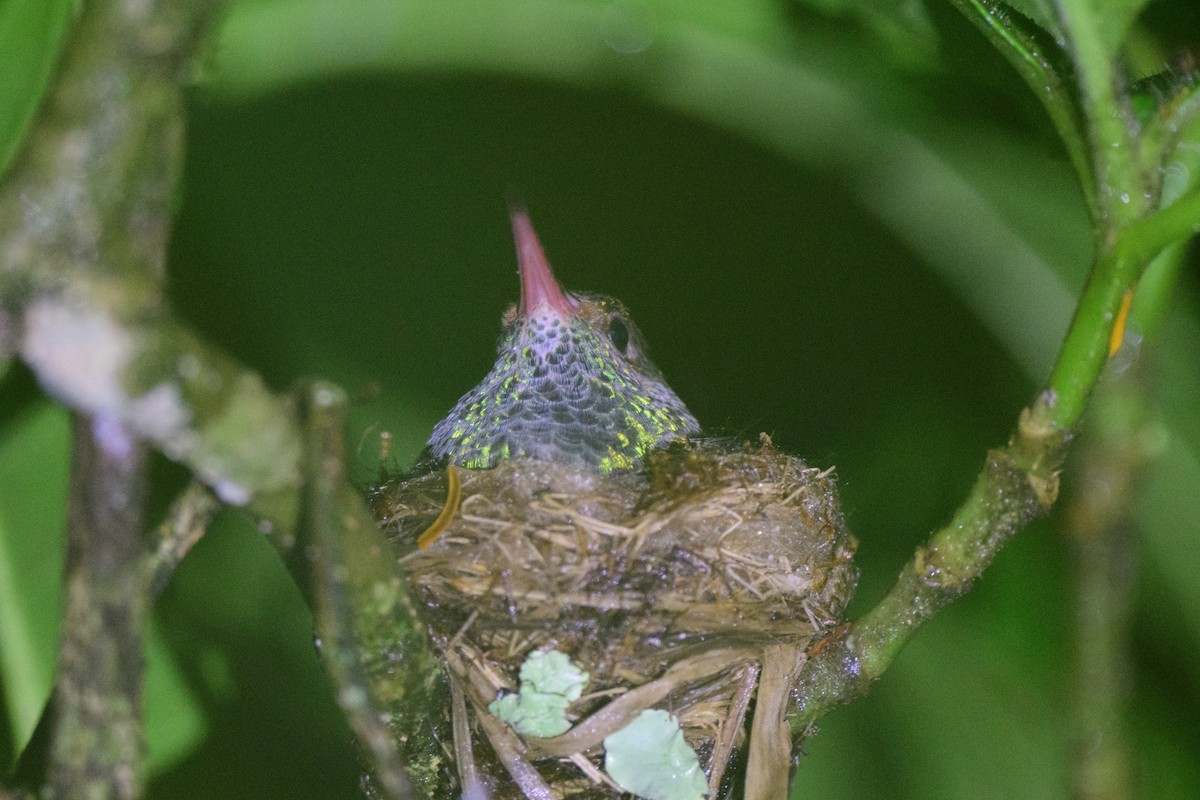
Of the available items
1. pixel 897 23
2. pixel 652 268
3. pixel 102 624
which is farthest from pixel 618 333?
pixel 102 624

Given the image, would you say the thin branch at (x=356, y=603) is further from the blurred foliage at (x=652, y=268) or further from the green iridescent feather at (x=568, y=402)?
the blurred foliage at (x=652, y=268)

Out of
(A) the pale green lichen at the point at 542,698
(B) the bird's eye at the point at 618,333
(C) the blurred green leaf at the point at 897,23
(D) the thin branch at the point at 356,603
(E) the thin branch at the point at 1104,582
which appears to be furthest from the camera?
(B) the bird's eye at the point at 618,333

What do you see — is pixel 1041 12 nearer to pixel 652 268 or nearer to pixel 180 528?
pixel 180 528

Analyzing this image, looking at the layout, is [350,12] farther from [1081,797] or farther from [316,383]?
[1081,797]

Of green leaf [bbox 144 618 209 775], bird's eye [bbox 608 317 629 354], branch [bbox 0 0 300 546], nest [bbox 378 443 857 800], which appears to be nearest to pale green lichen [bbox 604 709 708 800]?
nest [bbox 378 443 857 800]

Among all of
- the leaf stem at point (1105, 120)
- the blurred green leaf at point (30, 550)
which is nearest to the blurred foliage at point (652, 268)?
the blurred green leaf at point (30, 550)

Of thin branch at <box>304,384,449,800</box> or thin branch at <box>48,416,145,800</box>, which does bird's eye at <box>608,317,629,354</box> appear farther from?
thin branch at <box>48,416,145,800</box>
